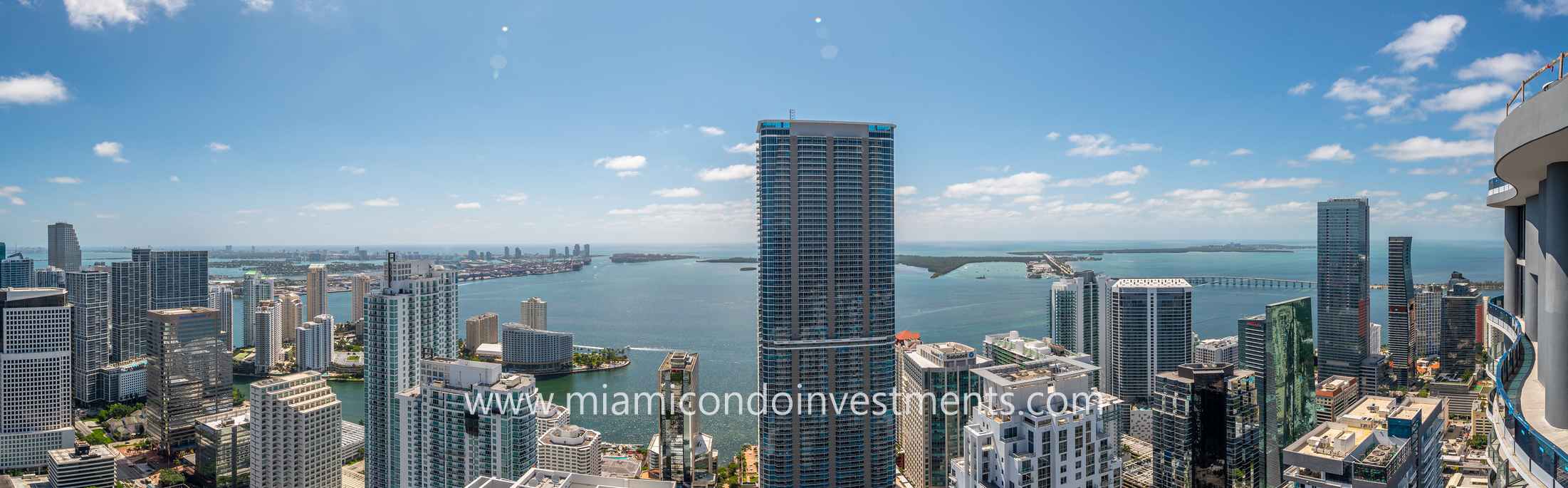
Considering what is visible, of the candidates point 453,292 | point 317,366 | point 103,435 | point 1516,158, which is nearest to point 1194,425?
point 1516,158

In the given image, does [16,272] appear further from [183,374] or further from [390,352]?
[390,352]

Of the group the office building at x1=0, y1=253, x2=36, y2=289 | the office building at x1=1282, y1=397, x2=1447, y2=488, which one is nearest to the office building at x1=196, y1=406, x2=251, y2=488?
the office building at x1=1282, y1=397, x2=1447, y2=488

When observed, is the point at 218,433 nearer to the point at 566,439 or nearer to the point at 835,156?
the point at 566,439

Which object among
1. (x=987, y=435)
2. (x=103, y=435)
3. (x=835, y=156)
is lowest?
(x=103, y=435)

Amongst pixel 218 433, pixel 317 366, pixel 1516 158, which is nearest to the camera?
pixel 1516 158

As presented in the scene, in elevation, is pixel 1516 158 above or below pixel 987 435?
above

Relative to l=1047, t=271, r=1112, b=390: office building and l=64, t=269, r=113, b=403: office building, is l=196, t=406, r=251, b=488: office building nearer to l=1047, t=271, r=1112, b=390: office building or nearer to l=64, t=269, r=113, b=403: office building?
l=64, t=269, r=113, b=403: office building

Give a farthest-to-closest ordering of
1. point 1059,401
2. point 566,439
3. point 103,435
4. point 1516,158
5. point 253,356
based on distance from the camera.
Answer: point 253,356
point 103,435
point 566,439
point 1059,401
point 1516,158

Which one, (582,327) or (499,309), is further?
(499,309)
